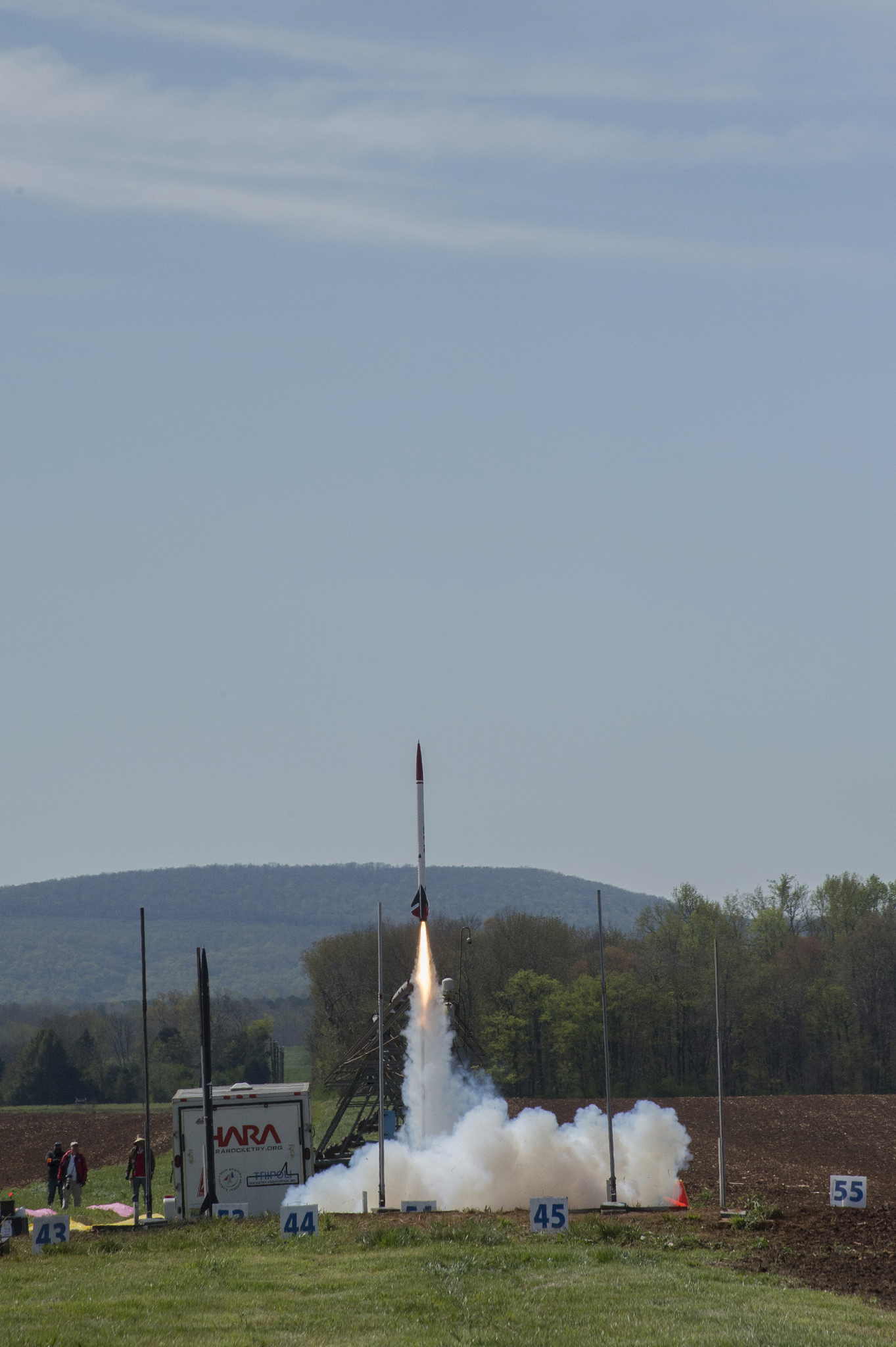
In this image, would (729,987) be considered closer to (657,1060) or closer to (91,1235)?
(657,1060)

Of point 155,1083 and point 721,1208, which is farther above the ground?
point 721,1208

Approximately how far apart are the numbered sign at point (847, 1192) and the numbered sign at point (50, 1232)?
1327 cm

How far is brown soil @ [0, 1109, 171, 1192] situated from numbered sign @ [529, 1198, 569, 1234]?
2979 cm

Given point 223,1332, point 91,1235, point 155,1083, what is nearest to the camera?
point 223,1332

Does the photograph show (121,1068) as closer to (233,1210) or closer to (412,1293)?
(233,1210)

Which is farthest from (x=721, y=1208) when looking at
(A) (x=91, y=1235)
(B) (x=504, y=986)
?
(B) (x=504, y=986)

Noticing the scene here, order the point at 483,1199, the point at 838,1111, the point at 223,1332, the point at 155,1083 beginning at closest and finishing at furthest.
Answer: the point at 223,1332
the point at 483,1199
the point at 838,1111
the point at 155,1083

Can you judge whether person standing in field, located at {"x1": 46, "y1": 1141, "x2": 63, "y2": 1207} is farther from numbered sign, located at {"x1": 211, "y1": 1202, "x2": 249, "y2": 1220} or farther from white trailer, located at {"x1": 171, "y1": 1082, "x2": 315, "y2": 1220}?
numbered sign, located at {"x1": 211, "y1": 1202, "x2": 249, "y2": 1220}

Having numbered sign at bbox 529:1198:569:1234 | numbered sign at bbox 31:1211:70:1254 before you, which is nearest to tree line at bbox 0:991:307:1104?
numbered sign at bbox 31:1211:70:1254

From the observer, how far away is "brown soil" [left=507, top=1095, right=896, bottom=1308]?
21.2 m

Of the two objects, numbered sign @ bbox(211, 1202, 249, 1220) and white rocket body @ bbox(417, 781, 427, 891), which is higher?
white rocket body @ bbox(417, 781, 427, 891)

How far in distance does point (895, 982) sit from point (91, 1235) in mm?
74494

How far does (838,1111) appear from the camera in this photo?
218 ft

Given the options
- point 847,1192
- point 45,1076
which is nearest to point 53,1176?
point 847,1192
